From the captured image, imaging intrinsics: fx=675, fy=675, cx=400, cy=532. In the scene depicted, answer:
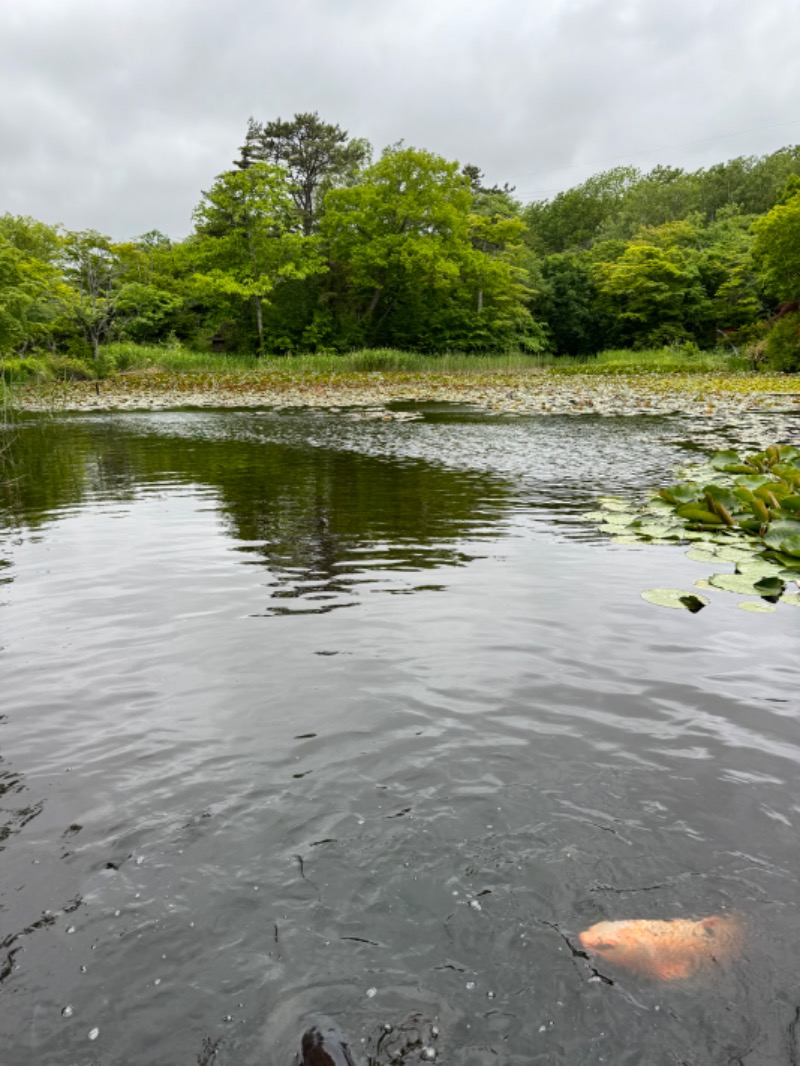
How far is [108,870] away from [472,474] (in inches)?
280

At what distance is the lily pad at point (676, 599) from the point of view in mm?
3895

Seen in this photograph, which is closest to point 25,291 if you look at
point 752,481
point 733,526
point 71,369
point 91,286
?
point 71,369

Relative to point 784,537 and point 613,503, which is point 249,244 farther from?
point 784,537

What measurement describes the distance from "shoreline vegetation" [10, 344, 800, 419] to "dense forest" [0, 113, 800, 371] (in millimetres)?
2870

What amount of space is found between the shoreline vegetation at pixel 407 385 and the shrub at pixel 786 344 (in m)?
0.74

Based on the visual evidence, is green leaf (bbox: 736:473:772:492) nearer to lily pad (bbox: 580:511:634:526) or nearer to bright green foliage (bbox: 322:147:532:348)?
lily pad (bbox: 580:511:634:526)

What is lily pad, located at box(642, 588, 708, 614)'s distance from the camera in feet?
12.8

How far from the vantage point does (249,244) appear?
33.9m

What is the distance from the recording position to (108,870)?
6.31 ft

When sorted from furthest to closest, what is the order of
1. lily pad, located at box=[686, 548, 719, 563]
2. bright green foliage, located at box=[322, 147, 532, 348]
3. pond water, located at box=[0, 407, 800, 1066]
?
1. bright green foliage, located at box=[322, 147, 532, 348]
2. lily pad, located at box=[686, 548, 719, 563]
3. pond water, located at box=[0, 407, 800, 1066]

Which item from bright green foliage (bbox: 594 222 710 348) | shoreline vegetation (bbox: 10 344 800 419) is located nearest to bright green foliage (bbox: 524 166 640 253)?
bright green foliage (bbox: 594 222 710 348)

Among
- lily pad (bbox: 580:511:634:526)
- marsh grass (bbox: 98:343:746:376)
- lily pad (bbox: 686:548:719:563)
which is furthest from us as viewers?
marsh grass (bbox: 98:343:746:376)

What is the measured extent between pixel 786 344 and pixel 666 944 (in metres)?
27.3

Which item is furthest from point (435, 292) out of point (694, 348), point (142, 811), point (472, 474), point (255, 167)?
point (142, 811)
